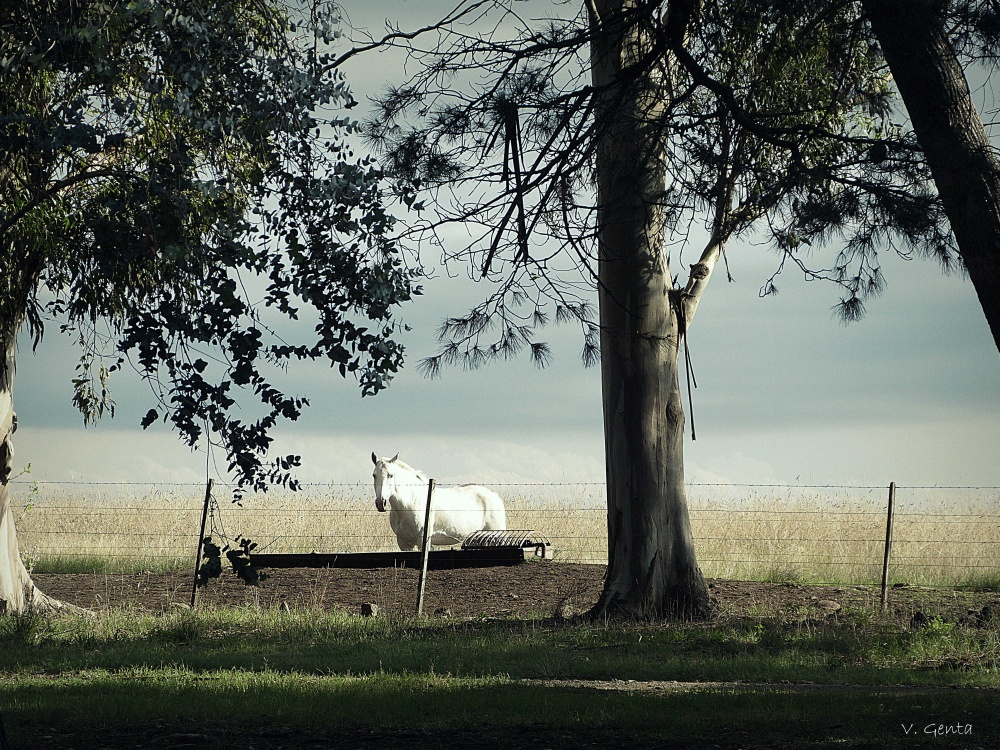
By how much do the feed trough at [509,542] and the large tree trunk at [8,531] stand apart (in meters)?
6.65

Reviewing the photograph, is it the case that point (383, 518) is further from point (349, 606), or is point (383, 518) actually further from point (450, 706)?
point (450, 706)

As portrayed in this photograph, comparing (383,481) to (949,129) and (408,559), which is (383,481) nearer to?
(408,559)

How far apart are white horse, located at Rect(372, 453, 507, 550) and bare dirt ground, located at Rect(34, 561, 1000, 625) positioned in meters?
1.48

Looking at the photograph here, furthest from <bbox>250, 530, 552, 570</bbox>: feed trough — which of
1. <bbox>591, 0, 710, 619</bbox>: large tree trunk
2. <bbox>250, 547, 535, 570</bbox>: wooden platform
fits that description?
<bbox>591, 0, 710, 619</bbox>: large tree trunk

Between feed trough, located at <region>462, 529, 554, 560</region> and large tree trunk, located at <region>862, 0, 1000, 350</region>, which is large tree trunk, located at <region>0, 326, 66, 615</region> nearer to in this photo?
feed trough, located at <region>462, 529, 554, 560</region>

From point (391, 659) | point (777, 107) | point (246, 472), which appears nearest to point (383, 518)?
point (391, 659)

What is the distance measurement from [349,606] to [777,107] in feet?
25.3

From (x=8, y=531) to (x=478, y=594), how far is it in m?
6.01

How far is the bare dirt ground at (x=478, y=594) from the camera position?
40.1 ft

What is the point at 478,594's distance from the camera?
44.0 ft

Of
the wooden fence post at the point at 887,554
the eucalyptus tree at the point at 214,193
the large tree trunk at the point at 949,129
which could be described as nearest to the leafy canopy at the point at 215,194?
the eucalyptus tree at the point at 214,193

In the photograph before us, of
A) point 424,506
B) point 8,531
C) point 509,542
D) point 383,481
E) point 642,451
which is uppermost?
point 642,451

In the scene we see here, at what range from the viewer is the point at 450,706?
280 inches

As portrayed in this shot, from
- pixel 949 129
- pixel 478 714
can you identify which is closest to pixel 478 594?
pixel 478 714
